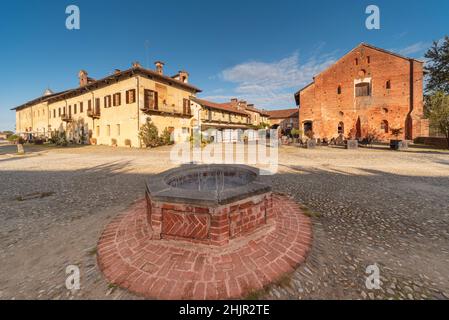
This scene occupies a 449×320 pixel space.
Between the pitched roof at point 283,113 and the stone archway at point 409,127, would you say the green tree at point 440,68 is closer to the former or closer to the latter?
the stone archway at point 409,127

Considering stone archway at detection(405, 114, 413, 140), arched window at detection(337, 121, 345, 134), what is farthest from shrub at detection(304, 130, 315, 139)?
stone archway at detection(405, 114, 413, 140)

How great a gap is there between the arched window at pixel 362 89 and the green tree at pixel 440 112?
312 inches

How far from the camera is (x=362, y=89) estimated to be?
79.3 feet

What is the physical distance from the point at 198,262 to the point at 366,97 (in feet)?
96.7

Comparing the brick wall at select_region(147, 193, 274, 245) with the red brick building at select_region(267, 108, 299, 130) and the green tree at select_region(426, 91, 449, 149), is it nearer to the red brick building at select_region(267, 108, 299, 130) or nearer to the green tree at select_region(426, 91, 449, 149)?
the green tree at select_region(426, 91, 449, 149)

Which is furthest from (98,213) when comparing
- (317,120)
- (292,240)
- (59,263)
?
(317,120)

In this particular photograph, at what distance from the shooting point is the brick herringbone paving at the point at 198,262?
205cm

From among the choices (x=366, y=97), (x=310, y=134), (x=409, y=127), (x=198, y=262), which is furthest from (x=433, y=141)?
(x=198, y=262)

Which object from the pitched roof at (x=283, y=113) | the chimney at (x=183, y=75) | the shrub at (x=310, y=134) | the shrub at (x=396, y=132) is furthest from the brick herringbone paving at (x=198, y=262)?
the pitched roof at (x=283, y=113)

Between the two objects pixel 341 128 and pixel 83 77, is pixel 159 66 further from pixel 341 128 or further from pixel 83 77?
pixel 341 128

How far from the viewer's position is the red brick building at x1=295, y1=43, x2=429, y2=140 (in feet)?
71.5

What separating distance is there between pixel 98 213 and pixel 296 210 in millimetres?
4382

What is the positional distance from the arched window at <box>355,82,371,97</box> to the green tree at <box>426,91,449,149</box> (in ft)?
26.0

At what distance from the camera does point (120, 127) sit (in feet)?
76.2
